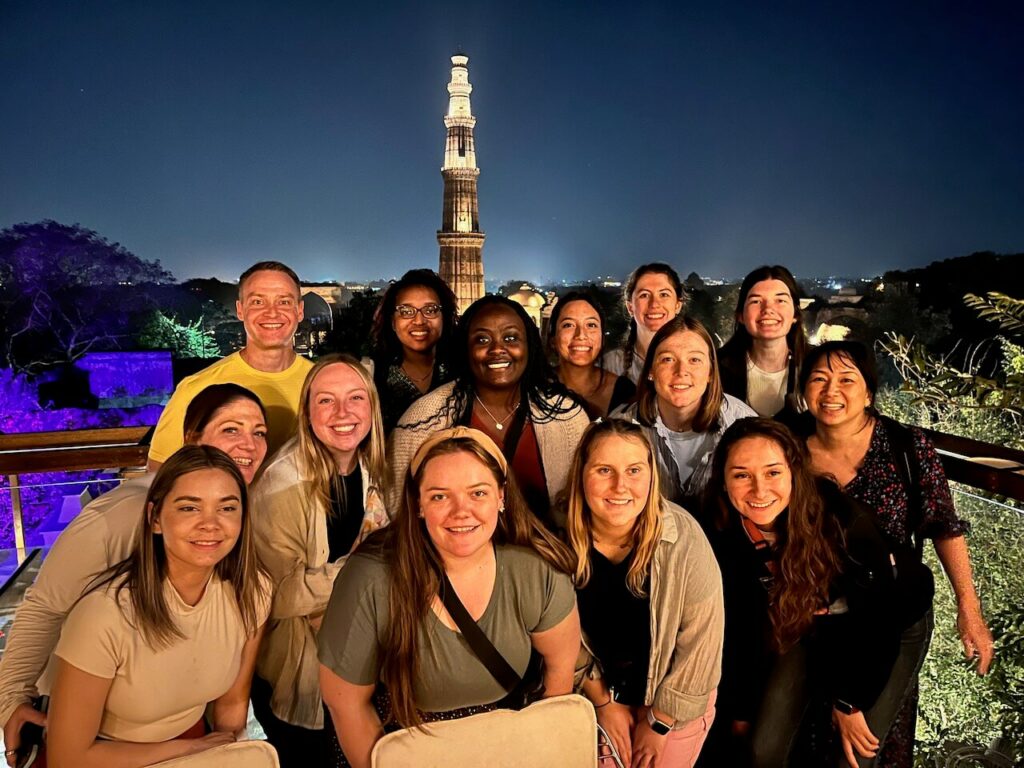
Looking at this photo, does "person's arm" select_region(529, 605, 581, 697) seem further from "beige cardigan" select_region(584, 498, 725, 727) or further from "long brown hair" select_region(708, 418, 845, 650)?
"long brown hair" select_region(708, 418, 845, 650)

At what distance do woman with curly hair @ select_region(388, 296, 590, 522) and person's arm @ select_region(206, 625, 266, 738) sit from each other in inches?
38.0

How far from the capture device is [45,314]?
31.6 m

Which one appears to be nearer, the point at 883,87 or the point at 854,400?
the point at 854,400

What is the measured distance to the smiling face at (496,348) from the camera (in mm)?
3098

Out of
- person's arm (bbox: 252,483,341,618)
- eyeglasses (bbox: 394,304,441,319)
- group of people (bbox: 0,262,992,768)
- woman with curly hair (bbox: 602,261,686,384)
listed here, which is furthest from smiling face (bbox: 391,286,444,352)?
person's arm (bbox: 252,483,341,618)

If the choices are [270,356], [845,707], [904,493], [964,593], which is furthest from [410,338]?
[964,593]

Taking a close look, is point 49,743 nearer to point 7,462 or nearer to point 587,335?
point 7,462

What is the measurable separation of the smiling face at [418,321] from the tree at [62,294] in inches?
1270

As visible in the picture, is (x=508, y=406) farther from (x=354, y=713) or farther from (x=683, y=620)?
(x=354, y=713)

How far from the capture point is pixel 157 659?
2125 mm

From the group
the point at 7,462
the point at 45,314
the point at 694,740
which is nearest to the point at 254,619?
the point at 694,740

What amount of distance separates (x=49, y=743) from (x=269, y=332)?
1727mm

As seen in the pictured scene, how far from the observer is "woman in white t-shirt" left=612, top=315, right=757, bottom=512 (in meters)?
2.99

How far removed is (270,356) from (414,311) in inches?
28.9
